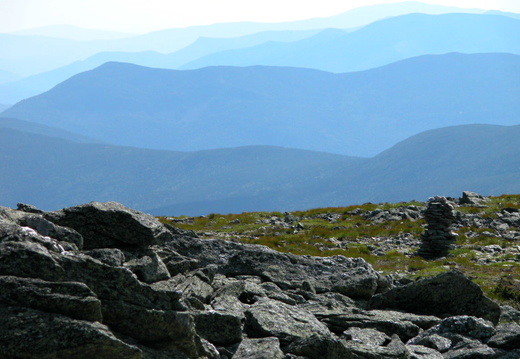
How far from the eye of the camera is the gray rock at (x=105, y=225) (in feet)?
59.4

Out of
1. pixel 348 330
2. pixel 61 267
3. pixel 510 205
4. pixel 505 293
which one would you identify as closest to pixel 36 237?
pixel 61 267

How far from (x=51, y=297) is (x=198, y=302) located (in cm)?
539

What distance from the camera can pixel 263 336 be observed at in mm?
14875

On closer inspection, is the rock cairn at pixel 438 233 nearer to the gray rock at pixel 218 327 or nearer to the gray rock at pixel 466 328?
the gray rock at pixel 466 328

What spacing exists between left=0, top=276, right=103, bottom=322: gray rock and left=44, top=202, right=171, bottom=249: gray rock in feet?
23.7

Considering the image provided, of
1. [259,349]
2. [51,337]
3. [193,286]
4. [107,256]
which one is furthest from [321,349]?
[51,337]

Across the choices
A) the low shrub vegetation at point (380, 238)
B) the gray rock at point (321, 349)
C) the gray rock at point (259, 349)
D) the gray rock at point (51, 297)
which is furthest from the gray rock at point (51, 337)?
the low shrub vegetation at point (380, 238)

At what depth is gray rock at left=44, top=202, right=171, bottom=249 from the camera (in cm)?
1809

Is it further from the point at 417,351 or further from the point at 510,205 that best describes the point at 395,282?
the point at 510,205

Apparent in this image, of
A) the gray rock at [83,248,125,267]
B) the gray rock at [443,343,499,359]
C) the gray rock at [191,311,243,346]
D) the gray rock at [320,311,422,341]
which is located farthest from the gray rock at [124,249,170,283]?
the gray rock at [443,343,499,359]

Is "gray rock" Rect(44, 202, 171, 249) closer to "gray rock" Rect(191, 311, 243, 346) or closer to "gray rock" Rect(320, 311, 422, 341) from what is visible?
"gray rock" Rect(191, 311, 243, 346)

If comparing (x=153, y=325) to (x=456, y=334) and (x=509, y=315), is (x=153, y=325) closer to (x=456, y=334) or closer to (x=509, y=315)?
(x=456, y=334)

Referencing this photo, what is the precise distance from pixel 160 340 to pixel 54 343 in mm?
2634

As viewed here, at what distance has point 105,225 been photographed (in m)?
18.2
